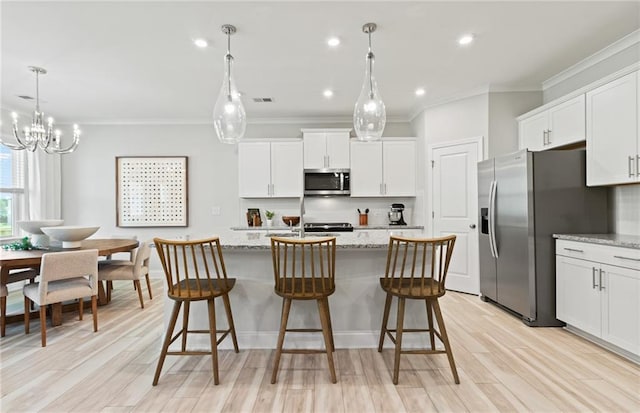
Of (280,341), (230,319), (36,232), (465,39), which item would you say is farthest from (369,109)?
(36,232)

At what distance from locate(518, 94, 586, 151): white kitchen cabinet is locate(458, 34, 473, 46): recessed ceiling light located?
1192 mm

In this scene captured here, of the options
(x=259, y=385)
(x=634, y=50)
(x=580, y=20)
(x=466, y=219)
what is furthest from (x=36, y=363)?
(x=634, y=50)

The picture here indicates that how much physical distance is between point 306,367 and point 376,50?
2.77m

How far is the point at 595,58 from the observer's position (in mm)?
3271

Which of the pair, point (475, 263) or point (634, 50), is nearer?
point (634, 50)

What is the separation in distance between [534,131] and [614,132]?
3.32 feet

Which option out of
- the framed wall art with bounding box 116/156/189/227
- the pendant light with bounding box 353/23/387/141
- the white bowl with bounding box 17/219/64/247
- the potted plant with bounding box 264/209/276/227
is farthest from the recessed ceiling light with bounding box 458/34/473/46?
the white bowl with bounding box 17/219/64/247

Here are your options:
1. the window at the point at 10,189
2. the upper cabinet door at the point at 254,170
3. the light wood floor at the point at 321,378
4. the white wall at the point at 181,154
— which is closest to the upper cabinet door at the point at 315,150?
the white wall at the point at 181,154

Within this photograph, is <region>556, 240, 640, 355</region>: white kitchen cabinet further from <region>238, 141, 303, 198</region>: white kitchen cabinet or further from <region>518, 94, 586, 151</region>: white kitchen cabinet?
<region>238, 141, 303, 198</region>: white kitchen cabinet

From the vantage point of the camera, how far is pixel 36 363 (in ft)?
8.03

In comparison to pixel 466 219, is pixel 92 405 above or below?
below

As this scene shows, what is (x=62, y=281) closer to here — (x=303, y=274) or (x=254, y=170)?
(x=303, y=274)

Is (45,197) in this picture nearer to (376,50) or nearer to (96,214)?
(96,214)

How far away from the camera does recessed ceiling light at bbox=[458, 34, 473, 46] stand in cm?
286
